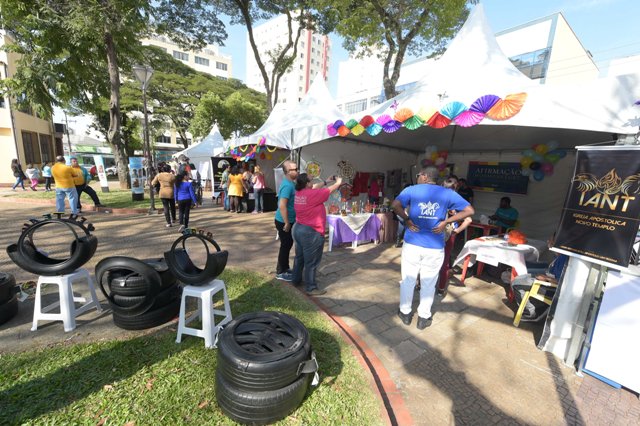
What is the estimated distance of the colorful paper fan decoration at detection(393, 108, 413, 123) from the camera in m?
4.44

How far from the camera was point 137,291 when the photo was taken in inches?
104

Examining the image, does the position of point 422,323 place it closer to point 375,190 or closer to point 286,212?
point 286,212

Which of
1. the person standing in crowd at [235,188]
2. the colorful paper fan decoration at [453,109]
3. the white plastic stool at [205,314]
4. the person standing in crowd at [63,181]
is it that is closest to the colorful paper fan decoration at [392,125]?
the colorful paper fan decoration at [453,109]

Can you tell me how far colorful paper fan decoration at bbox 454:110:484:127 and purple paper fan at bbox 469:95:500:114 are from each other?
0.17 ft

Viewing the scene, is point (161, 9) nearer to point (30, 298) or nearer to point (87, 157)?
point (30, 298)

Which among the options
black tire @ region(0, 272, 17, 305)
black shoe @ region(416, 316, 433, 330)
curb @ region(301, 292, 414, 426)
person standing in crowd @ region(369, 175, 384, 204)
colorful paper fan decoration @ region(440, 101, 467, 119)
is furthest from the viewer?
person standing in crowd @ region(369, 175, 384, 204)

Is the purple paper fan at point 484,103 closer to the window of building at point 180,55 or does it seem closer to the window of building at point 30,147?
the window of building at point 30,147

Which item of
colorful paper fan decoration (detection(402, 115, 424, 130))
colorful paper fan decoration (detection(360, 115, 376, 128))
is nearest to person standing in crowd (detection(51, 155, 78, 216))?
colorful paper fan decoration (detection(360, 115, 376, 128))

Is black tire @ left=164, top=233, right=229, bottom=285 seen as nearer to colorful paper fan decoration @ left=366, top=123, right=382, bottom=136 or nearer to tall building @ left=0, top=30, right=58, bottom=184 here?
colorful paper fan decoration @ left=366, top=123, right=382, bottom=136

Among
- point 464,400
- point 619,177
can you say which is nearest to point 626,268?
point 619,177

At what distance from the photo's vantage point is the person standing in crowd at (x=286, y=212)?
393 cm

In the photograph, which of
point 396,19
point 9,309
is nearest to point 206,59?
point 396,19

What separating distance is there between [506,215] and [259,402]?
6.47 m

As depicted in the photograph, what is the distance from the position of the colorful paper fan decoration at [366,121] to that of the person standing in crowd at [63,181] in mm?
7313
